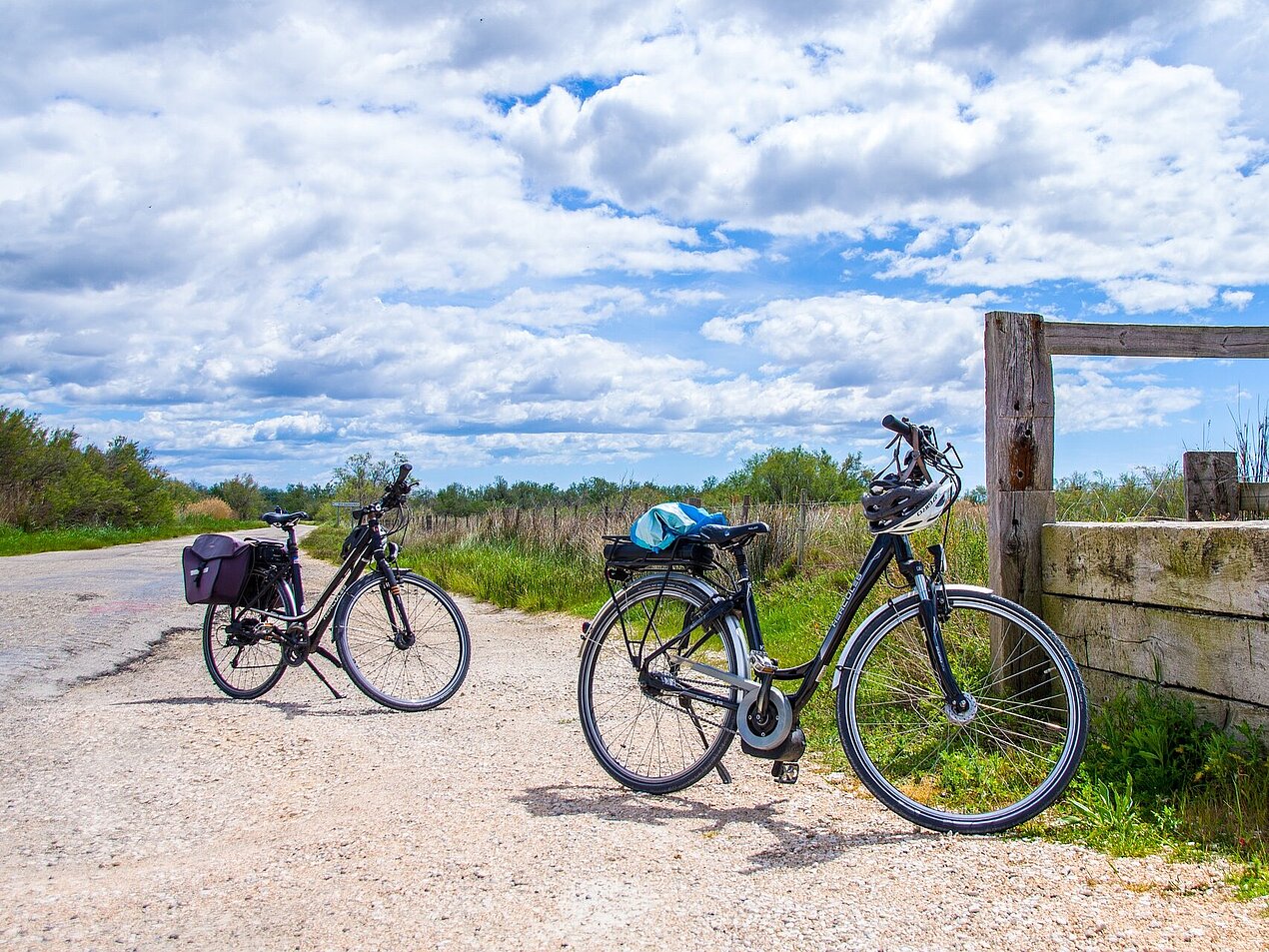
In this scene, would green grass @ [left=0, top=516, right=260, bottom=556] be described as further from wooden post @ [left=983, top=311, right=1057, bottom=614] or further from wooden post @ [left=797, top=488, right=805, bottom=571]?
wooden post @ [left=983, top=311, right=1057, bottom=614]

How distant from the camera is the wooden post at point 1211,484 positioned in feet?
22.4

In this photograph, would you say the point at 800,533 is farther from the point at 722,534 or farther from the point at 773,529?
the point at 722,534

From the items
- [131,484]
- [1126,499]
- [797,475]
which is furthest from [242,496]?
[1126,499]

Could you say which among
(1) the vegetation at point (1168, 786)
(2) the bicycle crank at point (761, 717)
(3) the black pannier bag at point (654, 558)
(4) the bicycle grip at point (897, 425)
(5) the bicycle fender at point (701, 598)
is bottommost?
(1) the vegetation at point (1168, 786)

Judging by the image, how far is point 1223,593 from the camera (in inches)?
169

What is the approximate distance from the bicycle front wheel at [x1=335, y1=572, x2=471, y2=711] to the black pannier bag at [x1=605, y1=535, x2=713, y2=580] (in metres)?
2.36

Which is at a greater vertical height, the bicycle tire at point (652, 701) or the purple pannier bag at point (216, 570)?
the purple pannier bag at point (216, 570)

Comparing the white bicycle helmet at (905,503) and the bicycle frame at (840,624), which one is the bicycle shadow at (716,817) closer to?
the bicycle frame at (840,624)

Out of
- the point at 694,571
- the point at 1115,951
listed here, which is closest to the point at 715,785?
the point at 694,571

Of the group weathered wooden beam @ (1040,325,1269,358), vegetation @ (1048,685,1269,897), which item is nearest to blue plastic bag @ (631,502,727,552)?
vegetation @ (1048,685,1269,897)

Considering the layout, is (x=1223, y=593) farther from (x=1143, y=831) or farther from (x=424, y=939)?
(x=424, y=939)

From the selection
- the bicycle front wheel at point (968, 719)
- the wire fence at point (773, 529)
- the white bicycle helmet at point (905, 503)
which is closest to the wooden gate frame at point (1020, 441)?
the bicycle front wheel at point (968, 719)

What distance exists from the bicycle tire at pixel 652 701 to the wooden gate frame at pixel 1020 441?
1807 mm

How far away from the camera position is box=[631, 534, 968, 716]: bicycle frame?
3.96 meters
